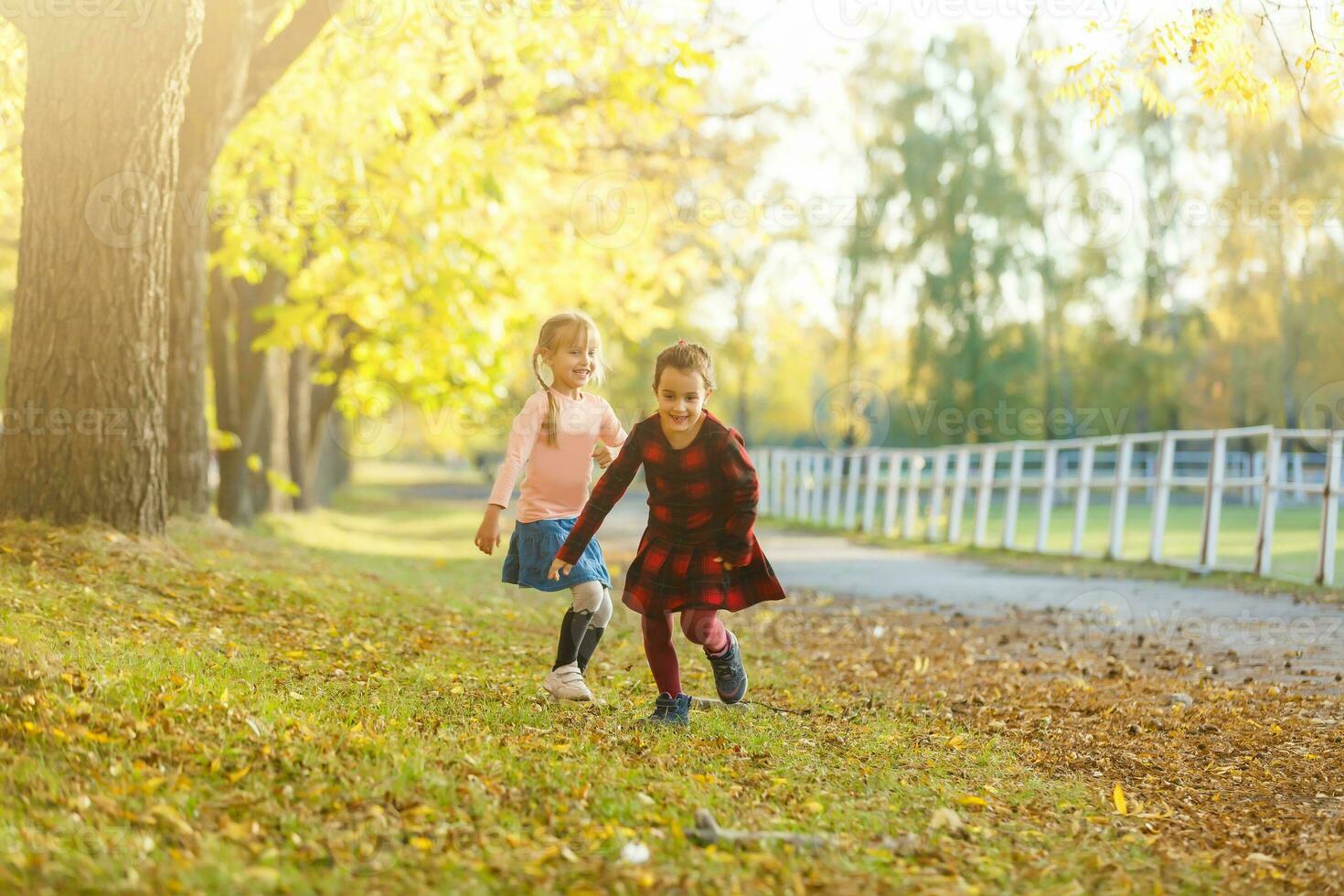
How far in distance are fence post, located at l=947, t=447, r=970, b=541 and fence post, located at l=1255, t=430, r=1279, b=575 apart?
692 cm

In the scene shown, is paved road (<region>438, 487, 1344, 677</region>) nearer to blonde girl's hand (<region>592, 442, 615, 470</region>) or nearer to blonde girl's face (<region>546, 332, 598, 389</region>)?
blonde girl's hand (<region>592, 442, 615, 470</region>)

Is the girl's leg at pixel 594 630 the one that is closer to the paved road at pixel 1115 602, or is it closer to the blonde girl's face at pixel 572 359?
the blonde girl's face at pixel 572 359

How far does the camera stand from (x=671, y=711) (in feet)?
18.0

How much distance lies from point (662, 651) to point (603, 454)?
87 centimetres

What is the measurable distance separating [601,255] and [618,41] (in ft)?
18.0

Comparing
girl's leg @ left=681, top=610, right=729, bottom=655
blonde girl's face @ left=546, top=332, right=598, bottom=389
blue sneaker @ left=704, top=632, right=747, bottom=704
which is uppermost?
blonde girl's face @ left=546, top=332, right=598, bottom=389

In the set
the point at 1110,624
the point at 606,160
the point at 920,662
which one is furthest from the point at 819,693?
the point at 606,160

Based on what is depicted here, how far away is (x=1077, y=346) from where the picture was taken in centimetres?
4269

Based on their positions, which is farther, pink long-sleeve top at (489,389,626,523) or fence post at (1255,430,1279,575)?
fence post at (1255,430,1279,575)

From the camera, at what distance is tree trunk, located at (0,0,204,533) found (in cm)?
753

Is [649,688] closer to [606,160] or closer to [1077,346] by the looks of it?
[606,160]

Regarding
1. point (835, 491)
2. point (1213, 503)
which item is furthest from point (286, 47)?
point (835, 491)

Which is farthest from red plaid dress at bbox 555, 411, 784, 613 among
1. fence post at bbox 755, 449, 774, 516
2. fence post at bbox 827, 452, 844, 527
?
fence post at bbox 755, 449, 774, 516

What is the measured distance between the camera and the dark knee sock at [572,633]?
5.77m
